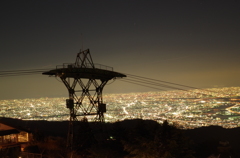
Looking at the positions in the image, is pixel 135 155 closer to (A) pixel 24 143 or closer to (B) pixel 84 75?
(B) pixel 84 75

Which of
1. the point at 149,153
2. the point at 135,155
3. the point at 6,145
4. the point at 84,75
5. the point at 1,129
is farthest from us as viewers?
the point at 1,129

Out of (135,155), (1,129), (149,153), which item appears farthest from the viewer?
(1,129)

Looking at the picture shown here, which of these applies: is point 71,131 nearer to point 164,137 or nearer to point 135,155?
point 135,155

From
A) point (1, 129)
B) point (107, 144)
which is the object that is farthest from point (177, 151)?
point (1, 129)

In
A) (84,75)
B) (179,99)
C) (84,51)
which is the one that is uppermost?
(84,51)

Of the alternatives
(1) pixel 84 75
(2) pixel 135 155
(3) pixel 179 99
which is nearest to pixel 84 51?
(1) pixel 84 75

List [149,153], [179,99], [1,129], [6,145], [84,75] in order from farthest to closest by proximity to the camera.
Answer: [179,99], [1,129], [6,145], [84,75], [149,153]

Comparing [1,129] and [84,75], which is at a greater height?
[84,75]

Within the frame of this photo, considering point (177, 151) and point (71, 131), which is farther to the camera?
point (71, 131)

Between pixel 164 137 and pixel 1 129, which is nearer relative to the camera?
pixel 164 137
